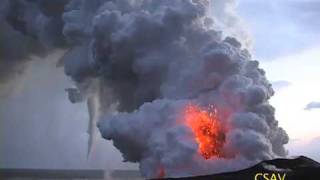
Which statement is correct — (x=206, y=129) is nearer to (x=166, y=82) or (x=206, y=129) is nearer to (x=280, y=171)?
(x=166, y=82)

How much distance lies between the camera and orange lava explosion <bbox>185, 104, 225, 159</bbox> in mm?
32656

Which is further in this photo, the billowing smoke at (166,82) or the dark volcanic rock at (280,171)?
the billowing smoke at (166,82)

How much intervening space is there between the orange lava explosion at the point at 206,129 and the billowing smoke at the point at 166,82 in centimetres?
22

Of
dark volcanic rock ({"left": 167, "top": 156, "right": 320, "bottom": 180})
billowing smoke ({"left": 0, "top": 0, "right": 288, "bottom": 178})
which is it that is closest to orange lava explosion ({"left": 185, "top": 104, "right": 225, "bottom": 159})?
billowing smoke ({"left": 0, "top": 0, "right": 288, "bottom": 178})

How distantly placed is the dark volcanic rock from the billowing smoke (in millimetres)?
19808

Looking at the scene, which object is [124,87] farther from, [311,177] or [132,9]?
[311,177]

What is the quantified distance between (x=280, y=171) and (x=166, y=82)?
2713 centimetres

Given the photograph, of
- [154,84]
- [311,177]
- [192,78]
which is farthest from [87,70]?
[311,177]

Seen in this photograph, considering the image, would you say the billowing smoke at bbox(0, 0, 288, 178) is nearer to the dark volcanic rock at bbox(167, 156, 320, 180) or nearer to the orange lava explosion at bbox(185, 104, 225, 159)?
the orange lava explosion at bbox(185, 104, 225, 159)

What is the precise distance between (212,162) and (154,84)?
31.1 feet

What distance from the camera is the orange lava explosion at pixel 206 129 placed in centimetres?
3266

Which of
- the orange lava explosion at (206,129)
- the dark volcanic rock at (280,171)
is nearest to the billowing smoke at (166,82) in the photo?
the orange lava explosion at (206,129)

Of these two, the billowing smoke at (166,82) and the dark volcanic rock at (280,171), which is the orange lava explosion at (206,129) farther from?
the dark volcanic rock at (280,171)

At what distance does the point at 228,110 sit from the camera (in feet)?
109
